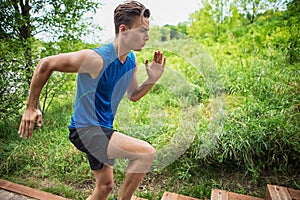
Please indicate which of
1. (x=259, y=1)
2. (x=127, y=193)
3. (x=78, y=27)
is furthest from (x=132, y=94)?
(x=259, y=1)

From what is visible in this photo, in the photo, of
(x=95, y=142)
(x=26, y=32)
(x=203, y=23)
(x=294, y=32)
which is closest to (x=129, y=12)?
(x=95, y=142)

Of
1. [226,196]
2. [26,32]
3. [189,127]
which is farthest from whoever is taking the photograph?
[26,32]

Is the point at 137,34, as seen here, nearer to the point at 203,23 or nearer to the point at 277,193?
the point at 277,193

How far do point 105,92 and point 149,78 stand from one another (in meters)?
0.27

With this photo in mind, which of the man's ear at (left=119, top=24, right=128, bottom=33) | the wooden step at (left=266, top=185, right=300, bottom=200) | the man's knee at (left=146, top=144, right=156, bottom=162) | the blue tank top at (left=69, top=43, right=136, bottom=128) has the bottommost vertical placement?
the wooden step at (left=266, top=185, right=300, bottom=200)

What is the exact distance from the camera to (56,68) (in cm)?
120

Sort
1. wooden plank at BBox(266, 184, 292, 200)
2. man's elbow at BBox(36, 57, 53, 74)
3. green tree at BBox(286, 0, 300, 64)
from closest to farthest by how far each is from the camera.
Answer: man's elbow at BBox(36, 57, 53, 74) → wooden plank at BBox(266, 184, 292, 200) → green tree at BBox(286, 0, 300, 64)

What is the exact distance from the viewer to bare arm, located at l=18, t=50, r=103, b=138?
46.9 inches

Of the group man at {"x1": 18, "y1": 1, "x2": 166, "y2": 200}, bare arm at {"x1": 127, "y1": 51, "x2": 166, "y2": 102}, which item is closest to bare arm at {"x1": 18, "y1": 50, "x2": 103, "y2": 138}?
man at {"x1": 18, "y1": 1, "x2": 166, "y2": 200}

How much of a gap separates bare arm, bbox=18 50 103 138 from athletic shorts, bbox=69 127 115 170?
0.72 feet

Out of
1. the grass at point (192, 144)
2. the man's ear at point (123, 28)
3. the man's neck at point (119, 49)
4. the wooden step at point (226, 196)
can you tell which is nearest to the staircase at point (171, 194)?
the wooden step at point (226, 196)

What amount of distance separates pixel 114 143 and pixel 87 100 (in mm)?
249

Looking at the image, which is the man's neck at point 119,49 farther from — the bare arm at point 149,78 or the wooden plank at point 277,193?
the wooden plank at point 277,193

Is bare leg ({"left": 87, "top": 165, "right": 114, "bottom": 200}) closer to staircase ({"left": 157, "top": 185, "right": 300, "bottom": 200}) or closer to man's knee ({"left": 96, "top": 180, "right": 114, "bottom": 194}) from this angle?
man's knee ({"left": 96, "top": 180, "right": 114, "bottom": 194})
